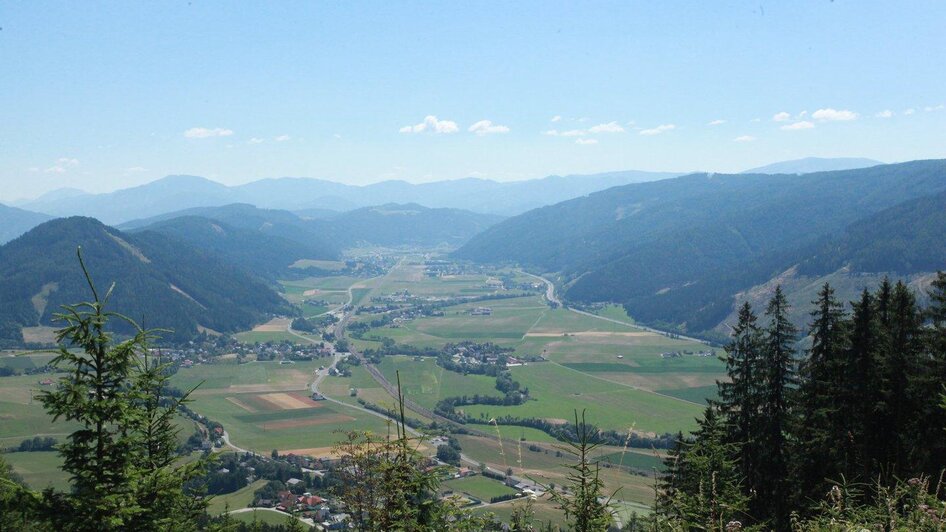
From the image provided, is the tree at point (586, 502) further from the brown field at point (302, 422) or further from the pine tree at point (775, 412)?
the brown field at point (302, 422)

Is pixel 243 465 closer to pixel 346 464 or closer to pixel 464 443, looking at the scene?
pixel 464 443

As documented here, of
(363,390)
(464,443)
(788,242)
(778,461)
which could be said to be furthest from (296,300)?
(778,461)

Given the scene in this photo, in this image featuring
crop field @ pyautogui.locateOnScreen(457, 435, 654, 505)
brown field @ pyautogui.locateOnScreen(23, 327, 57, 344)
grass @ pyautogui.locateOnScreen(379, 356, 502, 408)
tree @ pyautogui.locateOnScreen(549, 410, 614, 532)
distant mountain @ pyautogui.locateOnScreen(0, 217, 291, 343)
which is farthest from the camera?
distant mountain @ pyautogui.locateOnScreen(0, 217, 291, 343)

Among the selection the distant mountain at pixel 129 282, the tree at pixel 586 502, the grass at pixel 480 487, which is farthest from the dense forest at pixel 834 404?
the distant mountain at pixel 129 282

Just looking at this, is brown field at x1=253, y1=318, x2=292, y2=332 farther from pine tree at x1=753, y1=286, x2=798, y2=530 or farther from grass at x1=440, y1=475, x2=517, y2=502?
pine tree at x1=753, y1=286, x2=798, y2=530

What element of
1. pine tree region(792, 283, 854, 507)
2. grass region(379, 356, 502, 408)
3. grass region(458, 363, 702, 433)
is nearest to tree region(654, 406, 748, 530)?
pine tree region(792, 283, 854, 507)

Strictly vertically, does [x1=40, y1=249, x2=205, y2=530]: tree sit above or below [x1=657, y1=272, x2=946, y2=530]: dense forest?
above

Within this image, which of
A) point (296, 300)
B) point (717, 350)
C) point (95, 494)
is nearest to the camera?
point (95, 494)
